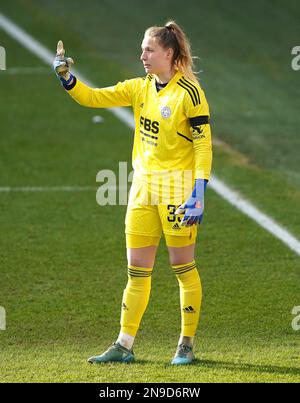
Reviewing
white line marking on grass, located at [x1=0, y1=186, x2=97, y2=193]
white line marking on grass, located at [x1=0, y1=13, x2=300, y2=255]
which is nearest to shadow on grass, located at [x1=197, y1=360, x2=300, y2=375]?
white line marking on grass, located at [x1=0, y1=13, x2=300, y2=255]

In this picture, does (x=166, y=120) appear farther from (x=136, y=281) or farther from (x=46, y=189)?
(x=46, y=189)

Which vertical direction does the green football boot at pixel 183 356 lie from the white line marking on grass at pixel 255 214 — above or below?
below

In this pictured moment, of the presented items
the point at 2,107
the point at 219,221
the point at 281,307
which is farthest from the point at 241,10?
the point at 281,307

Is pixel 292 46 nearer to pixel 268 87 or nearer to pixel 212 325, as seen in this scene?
pixel 268 87

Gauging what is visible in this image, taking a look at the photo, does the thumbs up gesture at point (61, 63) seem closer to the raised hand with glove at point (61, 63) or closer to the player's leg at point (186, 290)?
the raised hand with glove at point (61, 63)

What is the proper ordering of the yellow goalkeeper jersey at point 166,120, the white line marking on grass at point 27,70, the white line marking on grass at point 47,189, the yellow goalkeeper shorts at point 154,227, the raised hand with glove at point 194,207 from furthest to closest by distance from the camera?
the white line marking on grass at point 27,70, the white line marking on grass at point 47,189, the yellow goalkeeper shorts at point 154,227, the yellow goalkeeper jersey at point 166,120, the raised hand with glove at point 194,207

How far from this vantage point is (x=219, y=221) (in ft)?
33.8

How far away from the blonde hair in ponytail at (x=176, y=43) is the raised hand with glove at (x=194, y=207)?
0.73 metres

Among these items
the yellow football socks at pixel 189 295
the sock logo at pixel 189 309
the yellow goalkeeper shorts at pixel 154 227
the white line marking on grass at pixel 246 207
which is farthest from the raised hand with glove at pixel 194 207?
the white line marking on grass at pixel 246 207

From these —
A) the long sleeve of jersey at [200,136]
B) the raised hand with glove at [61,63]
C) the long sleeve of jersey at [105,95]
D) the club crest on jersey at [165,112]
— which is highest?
the raised hand with glove at [61,63]

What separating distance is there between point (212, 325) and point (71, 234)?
246 cm

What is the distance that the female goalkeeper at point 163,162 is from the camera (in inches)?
272

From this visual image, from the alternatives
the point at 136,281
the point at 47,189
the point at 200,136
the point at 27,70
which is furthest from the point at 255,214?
the point at 27,70

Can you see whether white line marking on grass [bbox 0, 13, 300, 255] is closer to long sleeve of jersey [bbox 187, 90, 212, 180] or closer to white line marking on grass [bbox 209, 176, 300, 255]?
white line marking on grass [bbox 209, 176, 300, 255]
